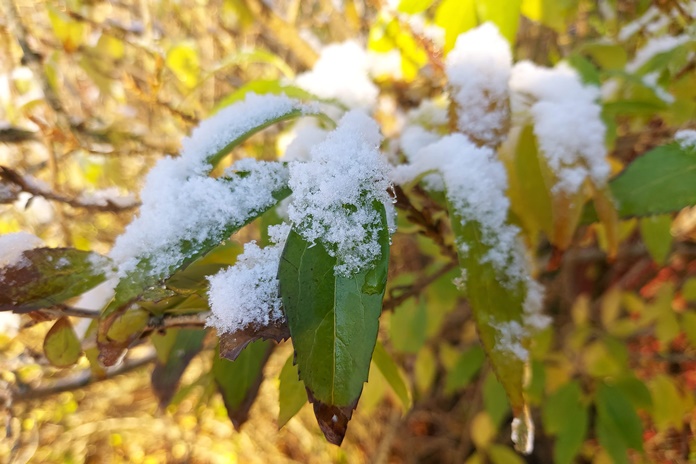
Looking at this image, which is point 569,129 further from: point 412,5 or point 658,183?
point 412,5

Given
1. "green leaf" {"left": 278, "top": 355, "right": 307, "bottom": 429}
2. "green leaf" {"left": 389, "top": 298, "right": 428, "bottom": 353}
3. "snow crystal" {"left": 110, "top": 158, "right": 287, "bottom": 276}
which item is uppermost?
"snow crystal" {"left": 110, "top": 158, "right": 287, "bottom": 276}

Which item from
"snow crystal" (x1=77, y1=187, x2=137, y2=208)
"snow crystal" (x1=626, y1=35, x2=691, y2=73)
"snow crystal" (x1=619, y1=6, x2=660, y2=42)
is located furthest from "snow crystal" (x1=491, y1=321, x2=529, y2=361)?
"snow crystal" (x1=619, y1=6, x2=660, y2=42)

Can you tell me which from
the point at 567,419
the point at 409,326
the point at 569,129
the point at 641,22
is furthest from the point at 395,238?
the point at 569,129

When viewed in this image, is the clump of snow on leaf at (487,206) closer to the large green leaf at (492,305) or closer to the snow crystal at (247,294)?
the large green leaf at (492,305)

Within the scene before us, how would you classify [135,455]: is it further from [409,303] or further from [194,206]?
[194,206]

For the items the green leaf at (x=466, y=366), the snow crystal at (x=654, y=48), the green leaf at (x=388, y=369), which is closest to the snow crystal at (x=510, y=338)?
the green leaf at (x=388, y=369)

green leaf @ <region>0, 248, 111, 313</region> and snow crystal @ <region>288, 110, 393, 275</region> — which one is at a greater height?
green leaf @ <region>0, 248, 111, 313</region>

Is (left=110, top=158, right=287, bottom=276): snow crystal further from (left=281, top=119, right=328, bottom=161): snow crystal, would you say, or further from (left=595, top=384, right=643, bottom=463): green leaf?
(left=595, top=384, right=643, bottom=463): green leaf
